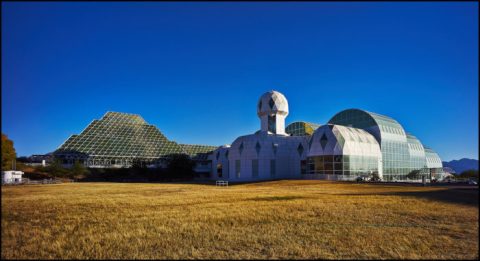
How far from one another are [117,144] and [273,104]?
149ft

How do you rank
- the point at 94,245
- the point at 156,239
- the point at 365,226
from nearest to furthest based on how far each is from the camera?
the point at 94,245
the point at 156,239
the point at 365,226

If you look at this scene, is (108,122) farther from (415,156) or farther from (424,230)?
(424,230)

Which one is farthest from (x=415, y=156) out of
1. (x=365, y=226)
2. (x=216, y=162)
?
(x=365, y=226)

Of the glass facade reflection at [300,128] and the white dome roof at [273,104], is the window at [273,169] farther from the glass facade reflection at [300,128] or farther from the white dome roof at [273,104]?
the glass facade reflection at [300,128]

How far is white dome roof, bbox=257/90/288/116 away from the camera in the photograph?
8412 centimetres

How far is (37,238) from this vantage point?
10977 mm

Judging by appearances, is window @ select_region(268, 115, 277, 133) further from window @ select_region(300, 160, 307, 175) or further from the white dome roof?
window @ select_region(300, 160, 307, 175)

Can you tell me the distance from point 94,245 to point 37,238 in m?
2.09

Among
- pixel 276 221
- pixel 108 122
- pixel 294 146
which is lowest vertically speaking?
pixel 276 221

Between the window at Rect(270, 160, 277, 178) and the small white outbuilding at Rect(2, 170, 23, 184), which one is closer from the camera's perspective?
the small white outbuilding at Rect(2, 170, 23, 184)

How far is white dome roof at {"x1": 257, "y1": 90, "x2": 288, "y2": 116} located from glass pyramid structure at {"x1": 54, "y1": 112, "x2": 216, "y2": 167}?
1351 inches

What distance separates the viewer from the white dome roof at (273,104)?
8412 cm

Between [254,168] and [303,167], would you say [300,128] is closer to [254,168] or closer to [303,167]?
[303,167]

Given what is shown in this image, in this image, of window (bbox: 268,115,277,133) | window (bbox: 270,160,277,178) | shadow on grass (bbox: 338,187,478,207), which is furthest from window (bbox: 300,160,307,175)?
shadow on grass (bbox: 338,187,478,207)
